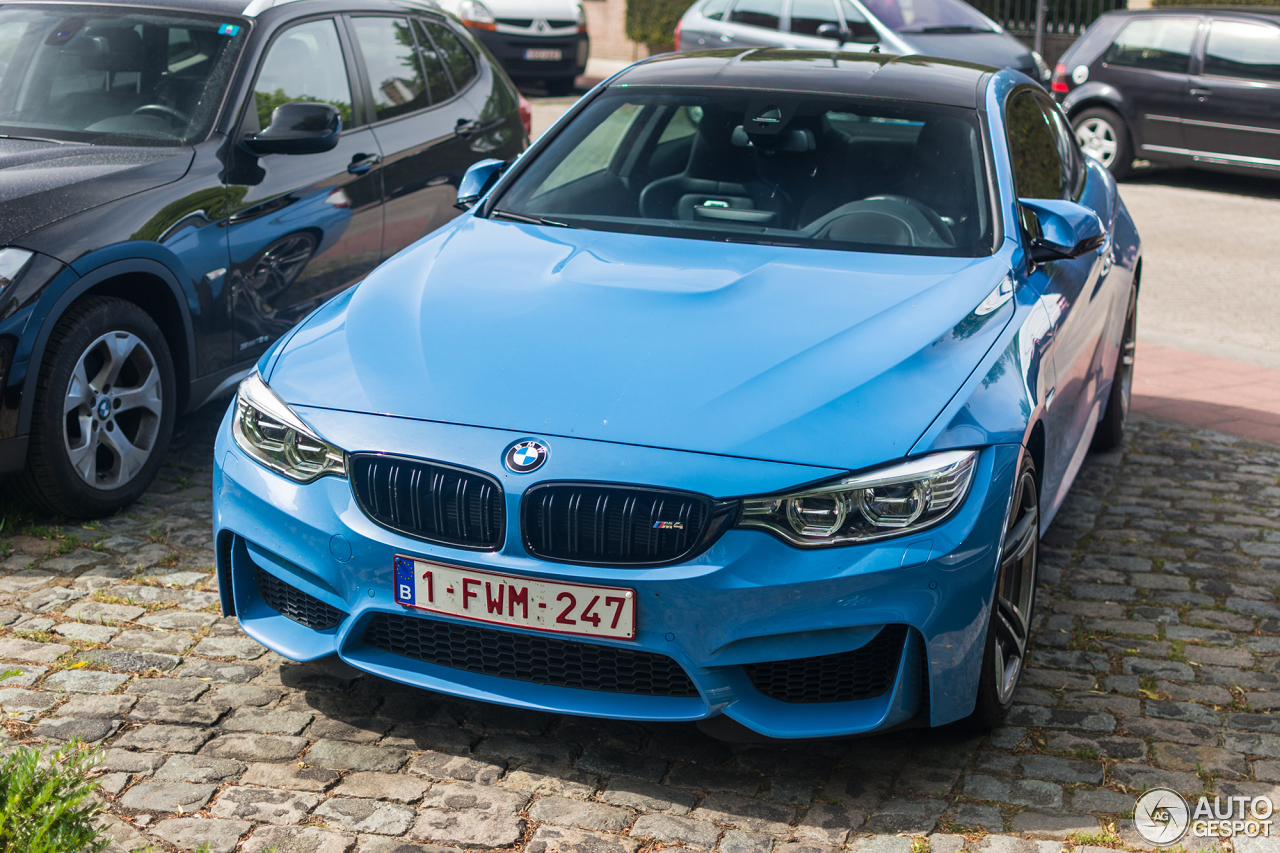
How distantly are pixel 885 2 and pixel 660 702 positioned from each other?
38.1 ft

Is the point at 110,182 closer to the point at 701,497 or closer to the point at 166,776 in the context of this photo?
the point at 166,776

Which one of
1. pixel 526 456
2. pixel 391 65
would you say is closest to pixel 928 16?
pixel 391 65

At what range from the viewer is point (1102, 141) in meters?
13.2

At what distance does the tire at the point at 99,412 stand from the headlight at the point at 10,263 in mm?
238

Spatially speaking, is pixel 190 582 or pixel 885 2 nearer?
pixel 190 582

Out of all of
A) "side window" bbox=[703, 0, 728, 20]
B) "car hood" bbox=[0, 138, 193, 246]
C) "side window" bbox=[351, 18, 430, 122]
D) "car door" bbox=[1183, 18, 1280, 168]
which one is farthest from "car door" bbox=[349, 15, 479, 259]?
"car door" bbox=[1183, 18, 1280, 168]

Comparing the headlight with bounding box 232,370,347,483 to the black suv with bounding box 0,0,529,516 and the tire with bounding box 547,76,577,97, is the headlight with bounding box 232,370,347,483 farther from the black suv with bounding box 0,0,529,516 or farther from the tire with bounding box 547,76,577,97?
the tire with bounding box 547,76,577,97

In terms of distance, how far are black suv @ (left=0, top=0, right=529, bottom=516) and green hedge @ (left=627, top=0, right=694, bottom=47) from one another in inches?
731

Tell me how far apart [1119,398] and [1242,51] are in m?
8.39

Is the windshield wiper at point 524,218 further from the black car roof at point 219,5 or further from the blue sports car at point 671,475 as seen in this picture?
the black car roof at point 219,5

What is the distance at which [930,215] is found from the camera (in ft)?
13.3

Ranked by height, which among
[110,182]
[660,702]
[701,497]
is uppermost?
[110,182]

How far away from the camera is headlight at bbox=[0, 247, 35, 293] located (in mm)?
4023

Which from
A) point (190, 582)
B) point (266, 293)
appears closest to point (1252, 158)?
point (266, 293)
